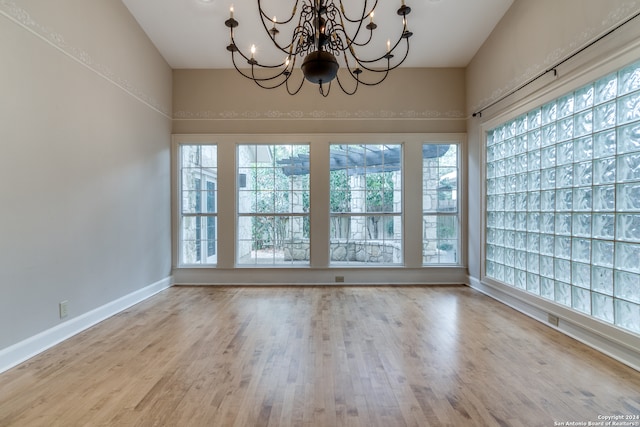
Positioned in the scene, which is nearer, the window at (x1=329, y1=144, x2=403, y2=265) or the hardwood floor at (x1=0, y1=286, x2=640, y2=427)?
the hardwood floor at (x1=0, y1=286, x2=640, y2=427)

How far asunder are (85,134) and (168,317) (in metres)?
2.05

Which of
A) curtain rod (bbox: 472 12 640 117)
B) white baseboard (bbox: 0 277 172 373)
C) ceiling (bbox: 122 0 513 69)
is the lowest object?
white baseboard (bbox: 0 277 172 373)

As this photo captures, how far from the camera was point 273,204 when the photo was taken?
5.00 m

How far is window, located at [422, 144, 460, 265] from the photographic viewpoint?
16.2 feet

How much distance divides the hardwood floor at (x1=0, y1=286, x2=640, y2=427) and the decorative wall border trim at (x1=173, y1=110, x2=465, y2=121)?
117 inches

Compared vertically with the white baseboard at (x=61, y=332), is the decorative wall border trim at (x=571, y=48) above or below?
above

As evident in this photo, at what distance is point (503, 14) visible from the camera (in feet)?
12.6

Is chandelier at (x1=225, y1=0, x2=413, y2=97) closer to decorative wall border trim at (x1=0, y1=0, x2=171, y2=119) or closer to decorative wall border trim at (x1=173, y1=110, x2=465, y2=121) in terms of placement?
decorative wall border trim at (x1=173, y1=110, x2=465, y2=121)

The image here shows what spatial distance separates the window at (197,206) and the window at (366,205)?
6.30ft

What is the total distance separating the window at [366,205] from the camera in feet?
16.2

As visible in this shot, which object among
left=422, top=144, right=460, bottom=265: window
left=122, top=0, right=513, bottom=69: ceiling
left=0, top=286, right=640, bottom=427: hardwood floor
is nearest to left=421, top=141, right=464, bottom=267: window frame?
left=422, top=144, right=460, bottom=265: window

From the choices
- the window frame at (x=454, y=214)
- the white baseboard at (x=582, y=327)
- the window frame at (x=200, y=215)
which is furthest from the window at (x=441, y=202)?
the window frame at (x=200, y=215)

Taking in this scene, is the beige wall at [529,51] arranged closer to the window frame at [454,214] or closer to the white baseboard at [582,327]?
the window frame at [454,214]

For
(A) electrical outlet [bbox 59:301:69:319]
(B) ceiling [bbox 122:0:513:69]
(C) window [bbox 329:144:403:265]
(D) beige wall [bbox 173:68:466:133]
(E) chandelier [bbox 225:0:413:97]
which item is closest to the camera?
(E) chandelier [bbox 225:0:413:97]
